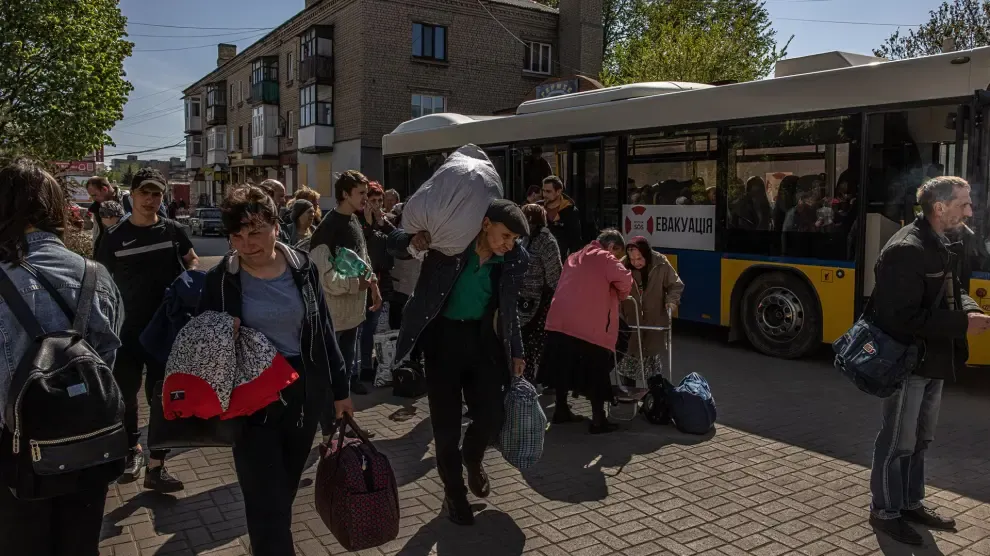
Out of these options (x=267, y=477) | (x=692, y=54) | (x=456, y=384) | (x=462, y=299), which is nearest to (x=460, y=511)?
(x=456, y=384)

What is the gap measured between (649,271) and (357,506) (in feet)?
14.0

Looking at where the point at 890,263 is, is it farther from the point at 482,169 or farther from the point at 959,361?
the point at 959,361

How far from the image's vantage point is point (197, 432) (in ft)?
9.65

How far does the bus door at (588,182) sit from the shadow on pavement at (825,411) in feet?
8.90

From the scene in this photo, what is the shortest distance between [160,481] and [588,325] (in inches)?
122

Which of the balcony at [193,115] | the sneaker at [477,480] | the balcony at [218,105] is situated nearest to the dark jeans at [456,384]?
the sneaker at [477,480]

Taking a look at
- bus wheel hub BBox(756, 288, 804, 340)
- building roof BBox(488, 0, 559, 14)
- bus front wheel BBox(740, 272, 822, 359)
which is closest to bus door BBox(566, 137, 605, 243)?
bus front wheel BBox(740, 272, 822, 359)

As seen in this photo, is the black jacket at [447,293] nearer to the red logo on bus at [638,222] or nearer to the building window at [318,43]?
the red logo on bus at [638,222]

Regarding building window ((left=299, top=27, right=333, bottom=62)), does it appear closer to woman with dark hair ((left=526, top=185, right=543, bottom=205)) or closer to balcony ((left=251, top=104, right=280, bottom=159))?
balcony ((left=251, top=104, right=280, bottom=159))

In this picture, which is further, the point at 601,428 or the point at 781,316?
the point at 781,316

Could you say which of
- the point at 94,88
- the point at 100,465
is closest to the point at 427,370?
the point at 100,465

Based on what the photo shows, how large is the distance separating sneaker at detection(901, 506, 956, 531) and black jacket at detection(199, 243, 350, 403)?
315 cm

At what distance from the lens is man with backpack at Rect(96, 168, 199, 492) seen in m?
4.71

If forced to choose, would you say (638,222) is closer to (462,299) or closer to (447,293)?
(462,299)
